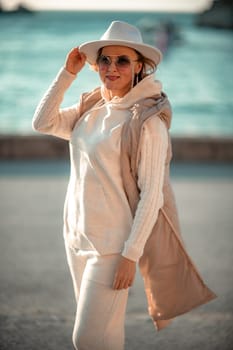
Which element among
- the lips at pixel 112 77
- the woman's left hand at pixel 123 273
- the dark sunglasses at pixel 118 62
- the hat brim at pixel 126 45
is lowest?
the woman's left hand at pixel 123 273

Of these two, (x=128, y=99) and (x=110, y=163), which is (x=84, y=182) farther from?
(x=128, y=99)

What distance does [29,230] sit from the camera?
715 centimetres

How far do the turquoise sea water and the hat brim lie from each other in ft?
74.6

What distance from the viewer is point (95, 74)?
42.2 meters

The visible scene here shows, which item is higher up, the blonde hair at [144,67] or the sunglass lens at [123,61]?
the sunglass lens at [123,61]

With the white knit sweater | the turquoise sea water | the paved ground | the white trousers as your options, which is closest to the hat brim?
the white knit sweater

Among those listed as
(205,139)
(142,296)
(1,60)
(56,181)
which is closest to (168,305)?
(142,296)

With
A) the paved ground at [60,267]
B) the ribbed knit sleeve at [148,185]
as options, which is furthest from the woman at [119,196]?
the paved ground at [60,267]

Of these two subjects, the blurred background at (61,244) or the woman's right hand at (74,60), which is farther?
the blurred background at (61,244)

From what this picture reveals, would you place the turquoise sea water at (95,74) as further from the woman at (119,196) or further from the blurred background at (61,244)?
the woman at (119,196)

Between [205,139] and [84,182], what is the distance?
7.99m

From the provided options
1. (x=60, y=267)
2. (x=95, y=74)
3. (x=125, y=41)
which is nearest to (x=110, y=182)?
(x=125, y=41)

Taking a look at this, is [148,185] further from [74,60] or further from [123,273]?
[74,60]

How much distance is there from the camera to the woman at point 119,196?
10.6 feet
